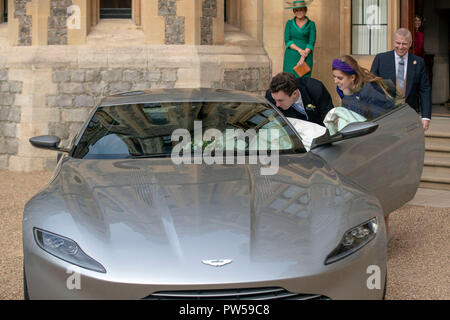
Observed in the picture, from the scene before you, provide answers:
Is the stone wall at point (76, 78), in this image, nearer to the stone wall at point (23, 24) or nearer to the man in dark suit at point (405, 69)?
the stone wall at point (23, 24)

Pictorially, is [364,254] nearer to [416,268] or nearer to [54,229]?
[54,229]

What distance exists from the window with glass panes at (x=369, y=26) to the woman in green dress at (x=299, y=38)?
1.12 m

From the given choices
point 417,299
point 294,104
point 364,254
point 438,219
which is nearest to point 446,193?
point 438,219

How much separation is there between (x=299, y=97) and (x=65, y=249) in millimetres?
3133

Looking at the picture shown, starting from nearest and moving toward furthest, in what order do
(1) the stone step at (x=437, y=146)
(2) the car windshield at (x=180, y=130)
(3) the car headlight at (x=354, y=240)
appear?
(3) the car headlight at (x=354, y=240)
(2) the car windshield at (x=180, y=130)
(1) the stone step at (x=437, y=146)

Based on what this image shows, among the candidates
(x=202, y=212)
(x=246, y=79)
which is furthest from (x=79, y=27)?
(x=202, y=212)

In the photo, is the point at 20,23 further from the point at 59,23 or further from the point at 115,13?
the point at 115,13

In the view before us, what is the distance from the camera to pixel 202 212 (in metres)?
3.78

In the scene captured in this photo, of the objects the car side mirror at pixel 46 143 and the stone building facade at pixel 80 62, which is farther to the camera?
the stone building facade at pixel 80 62

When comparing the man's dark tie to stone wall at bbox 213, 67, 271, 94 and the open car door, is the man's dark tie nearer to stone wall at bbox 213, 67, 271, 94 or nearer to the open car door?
the open car door

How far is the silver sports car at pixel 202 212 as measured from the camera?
3.40 m

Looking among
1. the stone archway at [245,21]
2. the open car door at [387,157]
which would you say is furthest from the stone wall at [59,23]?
the open car door at [387,157]

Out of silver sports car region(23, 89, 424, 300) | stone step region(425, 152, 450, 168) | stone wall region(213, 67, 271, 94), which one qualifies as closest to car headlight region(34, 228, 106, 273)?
silver sports car region(23, 89, 424, 300)
